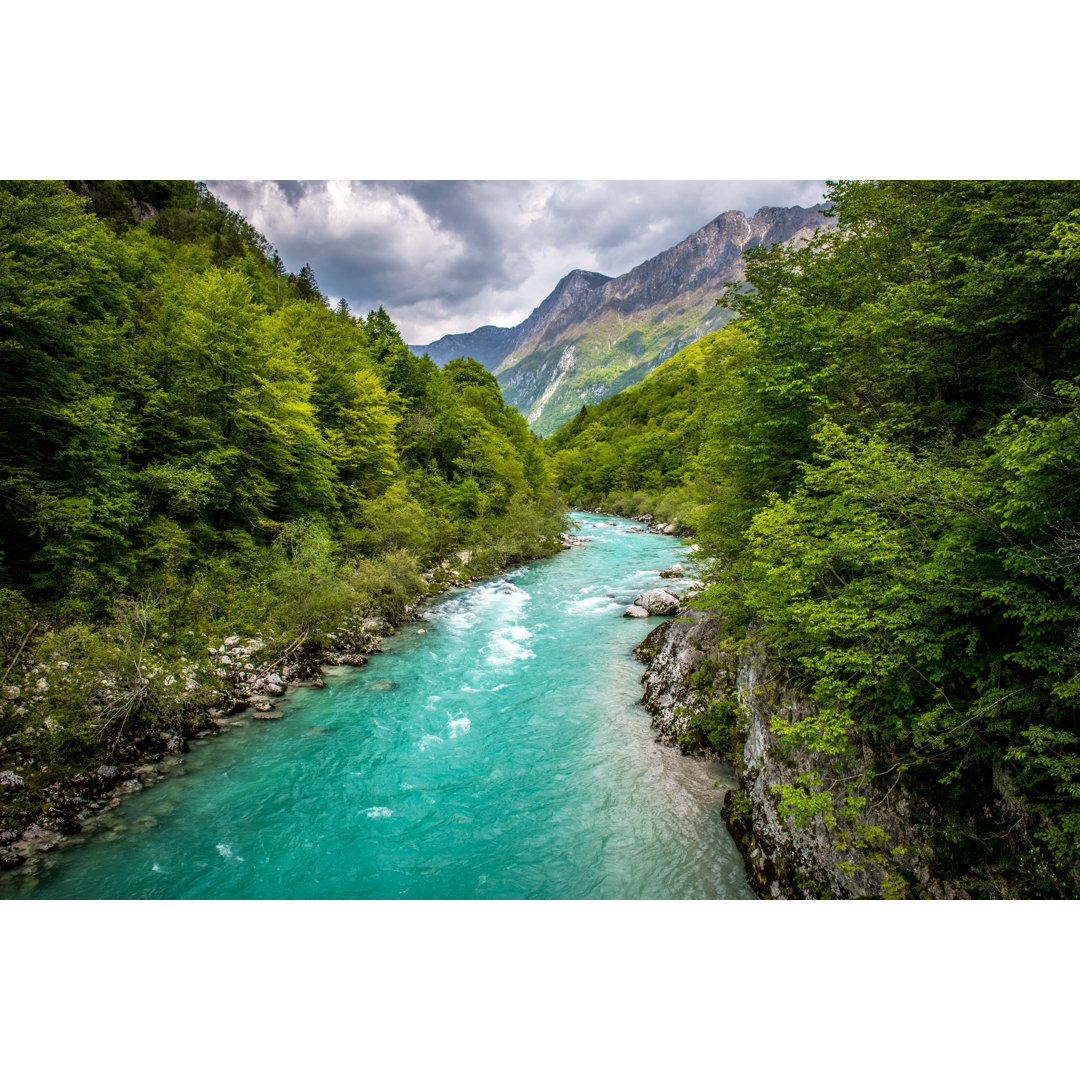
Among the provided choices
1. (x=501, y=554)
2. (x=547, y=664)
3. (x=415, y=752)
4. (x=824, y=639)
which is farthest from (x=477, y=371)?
(x=824, y=639)

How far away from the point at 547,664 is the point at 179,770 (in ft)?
27.3

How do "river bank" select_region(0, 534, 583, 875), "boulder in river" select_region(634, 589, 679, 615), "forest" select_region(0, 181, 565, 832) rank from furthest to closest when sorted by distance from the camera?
"boulder in river" select_region(634, 589, 679, 615), "forest" select_region(0, 181, 565, 832), "river bank" select_region(0, 534, 583, 875)

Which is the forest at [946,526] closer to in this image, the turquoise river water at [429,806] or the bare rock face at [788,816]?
the bare rock face at [788,816]

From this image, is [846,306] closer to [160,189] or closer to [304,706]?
[304,706]

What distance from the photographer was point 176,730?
8.75m

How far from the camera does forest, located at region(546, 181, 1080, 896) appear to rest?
12.9 feet

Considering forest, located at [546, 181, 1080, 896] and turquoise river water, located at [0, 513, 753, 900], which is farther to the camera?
turquoise river water, located at [0, 513, 753, 900]

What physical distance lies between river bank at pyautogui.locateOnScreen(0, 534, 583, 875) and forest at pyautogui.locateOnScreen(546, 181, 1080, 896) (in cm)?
1028

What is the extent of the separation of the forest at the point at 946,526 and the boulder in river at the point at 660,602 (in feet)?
23.8

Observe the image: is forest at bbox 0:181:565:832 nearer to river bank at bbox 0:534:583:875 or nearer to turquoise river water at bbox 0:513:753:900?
river bank at bbox 0:534:583:875

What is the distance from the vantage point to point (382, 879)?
6.20 meters

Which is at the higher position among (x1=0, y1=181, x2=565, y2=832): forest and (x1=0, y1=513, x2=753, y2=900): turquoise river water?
(x1=0, y1=181, x2=565, y2=832): forest

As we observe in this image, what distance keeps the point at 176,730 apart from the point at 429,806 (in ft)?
18.4

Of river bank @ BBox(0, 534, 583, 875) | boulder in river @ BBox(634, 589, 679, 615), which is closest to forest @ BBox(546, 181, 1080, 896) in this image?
boulder in river @ BBox(634, 589, 679, 615)
